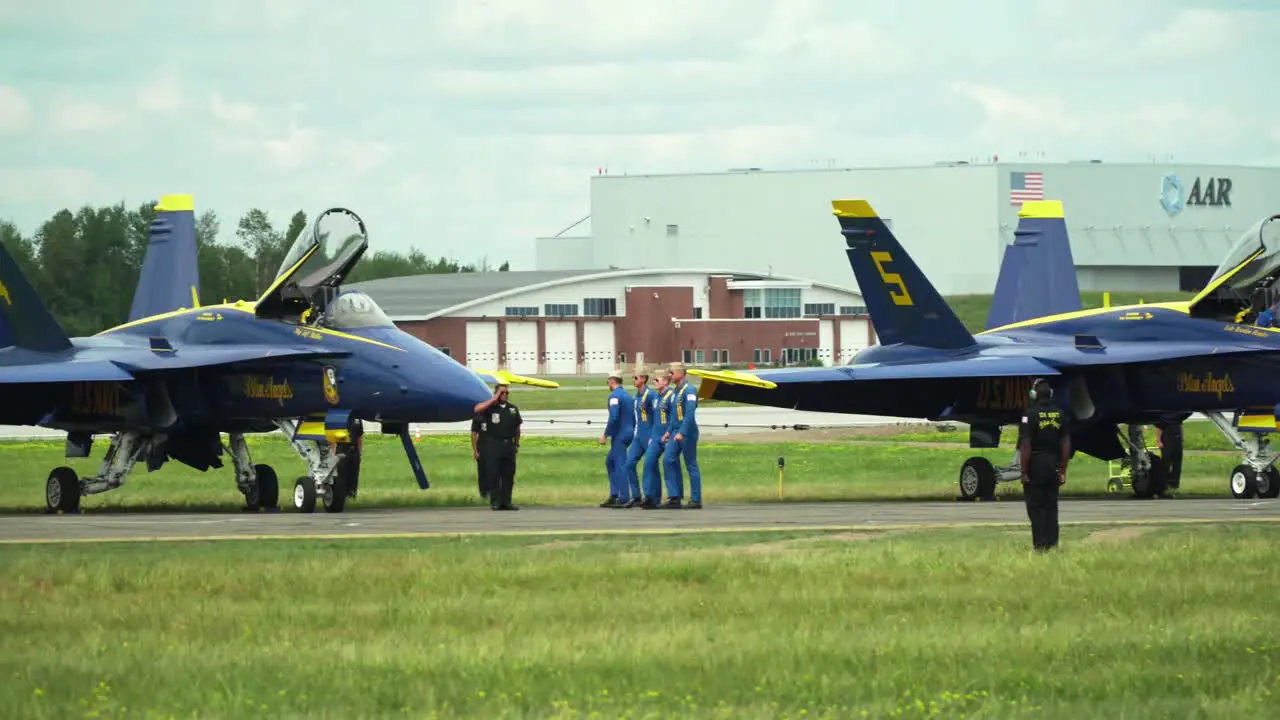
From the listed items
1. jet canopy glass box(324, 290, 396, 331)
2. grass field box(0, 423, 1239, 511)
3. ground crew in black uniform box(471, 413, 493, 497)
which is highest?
jet canopy glass box(324, 290, 396, 331)

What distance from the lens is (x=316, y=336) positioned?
22.7 m

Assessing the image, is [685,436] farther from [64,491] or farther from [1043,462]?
[64,491]

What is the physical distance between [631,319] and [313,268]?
6996 cm

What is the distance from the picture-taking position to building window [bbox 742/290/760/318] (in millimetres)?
95500

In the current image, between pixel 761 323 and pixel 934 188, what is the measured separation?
796 inches

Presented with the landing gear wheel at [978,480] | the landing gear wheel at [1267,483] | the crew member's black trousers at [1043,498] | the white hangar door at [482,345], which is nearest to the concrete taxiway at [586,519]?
the landing gear wheel at [1267,483]

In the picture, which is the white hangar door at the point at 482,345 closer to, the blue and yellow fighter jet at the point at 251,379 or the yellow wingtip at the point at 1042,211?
the yellow wingtip at the point at 1042,211

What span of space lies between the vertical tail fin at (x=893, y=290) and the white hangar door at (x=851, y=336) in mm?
68353

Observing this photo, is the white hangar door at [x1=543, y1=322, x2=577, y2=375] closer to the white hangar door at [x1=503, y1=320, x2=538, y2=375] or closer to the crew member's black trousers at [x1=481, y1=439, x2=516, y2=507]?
the white hangar door at [x1=503, y1=320, x2=538, y2=375]

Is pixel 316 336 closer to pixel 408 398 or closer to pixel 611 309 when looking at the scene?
pixel 408 398

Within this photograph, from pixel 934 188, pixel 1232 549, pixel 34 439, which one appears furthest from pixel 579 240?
pixel 1232 549

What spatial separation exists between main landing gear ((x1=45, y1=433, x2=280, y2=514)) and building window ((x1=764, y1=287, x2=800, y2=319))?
72.3m

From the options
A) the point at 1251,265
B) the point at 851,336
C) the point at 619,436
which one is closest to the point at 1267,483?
the point at 1251,265

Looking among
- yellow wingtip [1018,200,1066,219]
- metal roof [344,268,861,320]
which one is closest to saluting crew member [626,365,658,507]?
yellow wingtip [1018,200,1066,219]
